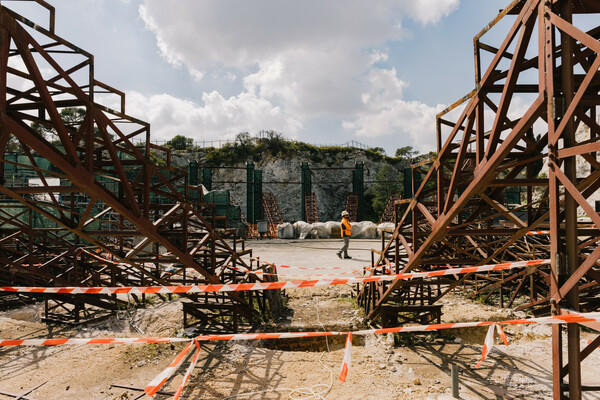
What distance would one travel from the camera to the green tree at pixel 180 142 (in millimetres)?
47562

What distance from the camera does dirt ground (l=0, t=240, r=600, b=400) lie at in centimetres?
543

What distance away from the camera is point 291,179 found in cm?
4250

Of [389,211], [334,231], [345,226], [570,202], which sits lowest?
[334,231]

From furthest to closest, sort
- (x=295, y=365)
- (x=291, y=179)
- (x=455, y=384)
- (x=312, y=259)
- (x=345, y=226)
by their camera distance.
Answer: (x=291, y=179) → (x=312, y=259) → (x=345, y=226) → (x=295, y=365) → (x=455, y=384)

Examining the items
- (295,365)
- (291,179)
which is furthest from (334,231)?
(295,365)

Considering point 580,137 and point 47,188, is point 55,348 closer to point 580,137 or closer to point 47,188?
point 47,188

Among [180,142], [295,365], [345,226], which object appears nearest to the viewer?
[295,365]

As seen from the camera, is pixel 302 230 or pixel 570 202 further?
pixel 302 230

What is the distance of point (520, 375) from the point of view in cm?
572

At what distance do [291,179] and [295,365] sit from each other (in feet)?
120

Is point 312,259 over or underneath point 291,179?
underneath

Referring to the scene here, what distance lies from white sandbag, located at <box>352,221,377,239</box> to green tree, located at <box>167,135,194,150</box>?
3024 cm

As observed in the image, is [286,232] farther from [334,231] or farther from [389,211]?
[389,211]

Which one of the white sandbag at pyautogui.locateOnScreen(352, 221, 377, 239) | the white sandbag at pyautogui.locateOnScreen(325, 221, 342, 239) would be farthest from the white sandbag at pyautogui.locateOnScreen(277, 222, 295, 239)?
the white sandbag at pyautogui.locateOnScreen(352, 221, 377, 239)
